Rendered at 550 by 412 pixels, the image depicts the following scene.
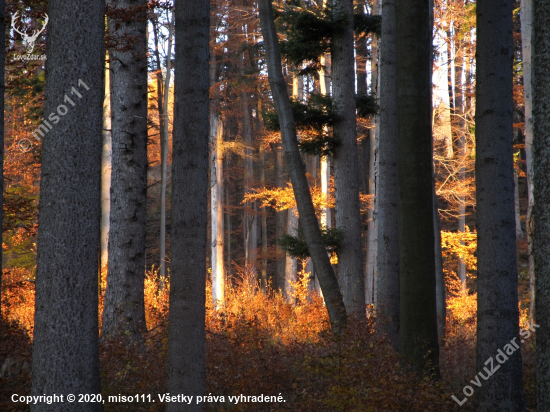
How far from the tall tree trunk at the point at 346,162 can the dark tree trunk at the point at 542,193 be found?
473cm

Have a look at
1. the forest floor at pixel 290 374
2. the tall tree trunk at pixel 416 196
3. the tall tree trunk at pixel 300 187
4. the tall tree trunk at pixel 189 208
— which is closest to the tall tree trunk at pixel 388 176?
the forest floor at pixel 290 374

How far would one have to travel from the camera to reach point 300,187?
6.79m

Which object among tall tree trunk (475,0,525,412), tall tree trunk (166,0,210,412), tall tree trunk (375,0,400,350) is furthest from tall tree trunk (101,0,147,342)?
tall tree trunk (475,0,525,412)

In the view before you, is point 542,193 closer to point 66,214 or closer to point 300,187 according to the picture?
point 300,187

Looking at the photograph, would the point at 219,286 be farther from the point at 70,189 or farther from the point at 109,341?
the point at 70,189

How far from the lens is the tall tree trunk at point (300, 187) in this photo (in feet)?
21.9

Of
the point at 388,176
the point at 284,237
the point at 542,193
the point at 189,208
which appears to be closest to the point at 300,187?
the point at 284,237

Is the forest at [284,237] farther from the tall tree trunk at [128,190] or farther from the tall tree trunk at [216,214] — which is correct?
the tall tree trunk at [216,214]

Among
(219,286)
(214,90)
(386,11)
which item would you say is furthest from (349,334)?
(214,90)

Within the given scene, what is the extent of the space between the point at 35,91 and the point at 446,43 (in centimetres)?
1493

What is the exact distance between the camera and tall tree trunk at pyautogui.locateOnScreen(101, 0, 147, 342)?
24.7 feet

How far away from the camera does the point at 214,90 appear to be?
15.7 metres

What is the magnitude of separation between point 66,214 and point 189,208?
1145 mm

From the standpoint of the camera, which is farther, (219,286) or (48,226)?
(219,286)
